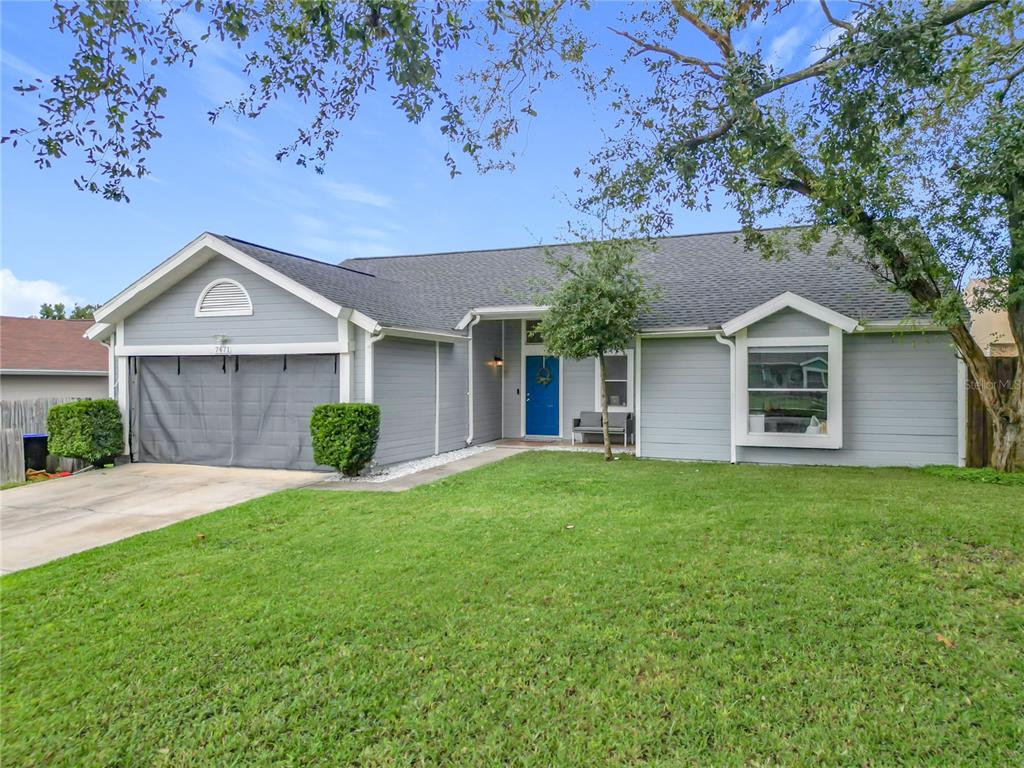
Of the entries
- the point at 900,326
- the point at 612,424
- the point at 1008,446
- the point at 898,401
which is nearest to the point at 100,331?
the point at 612,424

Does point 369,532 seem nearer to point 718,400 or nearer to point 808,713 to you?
point 808,713

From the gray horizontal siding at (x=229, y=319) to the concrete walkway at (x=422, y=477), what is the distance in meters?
2.68

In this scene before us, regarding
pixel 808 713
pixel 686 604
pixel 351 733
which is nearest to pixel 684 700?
pixel 808 713

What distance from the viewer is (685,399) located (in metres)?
11.1

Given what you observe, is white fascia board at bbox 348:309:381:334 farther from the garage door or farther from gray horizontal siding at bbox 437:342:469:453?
gray horizontal siding at bbox 437:342:469:453

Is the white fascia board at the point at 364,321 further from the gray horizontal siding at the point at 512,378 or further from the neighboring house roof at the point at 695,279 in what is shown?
the gray horizontal siding at the point at 512,378

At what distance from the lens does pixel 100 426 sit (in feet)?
34.8

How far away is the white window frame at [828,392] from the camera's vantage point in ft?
31.8

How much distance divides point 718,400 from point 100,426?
451 inches

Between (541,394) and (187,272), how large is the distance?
8078mm

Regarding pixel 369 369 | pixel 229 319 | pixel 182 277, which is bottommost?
pixel 369 369

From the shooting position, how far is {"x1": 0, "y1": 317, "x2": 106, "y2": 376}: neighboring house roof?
15.9 m

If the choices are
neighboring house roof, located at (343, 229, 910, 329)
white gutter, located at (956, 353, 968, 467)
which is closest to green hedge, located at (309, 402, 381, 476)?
neighboring house roof, located at (343, 229, 910, 329)

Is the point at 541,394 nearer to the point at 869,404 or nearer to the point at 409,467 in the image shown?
the point at 409,467
